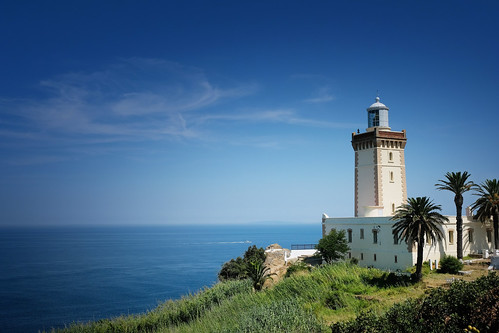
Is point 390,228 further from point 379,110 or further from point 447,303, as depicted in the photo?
point 447,303

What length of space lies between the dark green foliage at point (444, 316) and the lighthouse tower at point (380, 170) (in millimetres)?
26679

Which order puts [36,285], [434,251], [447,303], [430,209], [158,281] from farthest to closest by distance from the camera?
[158,281] < [36,285] < [434,251] < [430,209] < [447,303]

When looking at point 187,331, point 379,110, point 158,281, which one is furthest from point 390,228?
point 158,281

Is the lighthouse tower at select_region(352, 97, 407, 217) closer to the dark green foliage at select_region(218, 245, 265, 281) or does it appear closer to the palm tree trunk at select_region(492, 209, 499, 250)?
the palm tree trunk at select_region(492, 209, 499, 250)

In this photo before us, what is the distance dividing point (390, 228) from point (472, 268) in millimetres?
7000

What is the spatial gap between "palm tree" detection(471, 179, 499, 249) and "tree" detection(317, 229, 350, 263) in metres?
12.4

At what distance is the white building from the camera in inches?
1516

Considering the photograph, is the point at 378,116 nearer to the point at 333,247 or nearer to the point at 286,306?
the point at 333,247

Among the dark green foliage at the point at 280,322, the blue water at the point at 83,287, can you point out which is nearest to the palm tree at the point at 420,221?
the dark green foliage at the point at 280,322

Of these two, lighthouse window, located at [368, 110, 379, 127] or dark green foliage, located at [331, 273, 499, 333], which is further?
lighthouse window, located at [368, 110, 379, 127]

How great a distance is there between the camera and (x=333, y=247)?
41.4 metres

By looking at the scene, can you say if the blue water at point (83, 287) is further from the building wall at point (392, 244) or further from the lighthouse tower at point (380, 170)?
the lighthouse tower at point (380, 170)

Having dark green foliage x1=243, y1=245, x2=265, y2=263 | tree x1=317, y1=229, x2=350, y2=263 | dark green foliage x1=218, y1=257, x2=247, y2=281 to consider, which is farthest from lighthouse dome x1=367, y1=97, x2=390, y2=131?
dark green foliage x1=218, y1=257, x2=247, y2=281

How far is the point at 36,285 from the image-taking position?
74.4 metres
